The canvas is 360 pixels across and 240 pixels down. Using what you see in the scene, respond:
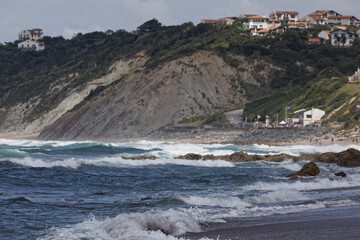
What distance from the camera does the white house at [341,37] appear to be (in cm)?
12725

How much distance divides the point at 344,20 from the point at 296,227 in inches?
5575

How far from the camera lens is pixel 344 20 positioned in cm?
15050

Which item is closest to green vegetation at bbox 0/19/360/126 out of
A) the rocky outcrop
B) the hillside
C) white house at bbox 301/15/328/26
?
the hillside

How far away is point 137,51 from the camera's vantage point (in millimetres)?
142750

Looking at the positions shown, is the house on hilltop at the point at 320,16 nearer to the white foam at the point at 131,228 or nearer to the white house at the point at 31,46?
the white house at the point at 31,46

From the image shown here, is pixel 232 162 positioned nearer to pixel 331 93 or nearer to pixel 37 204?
pixel 37 204

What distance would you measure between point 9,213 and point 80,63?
138 metres

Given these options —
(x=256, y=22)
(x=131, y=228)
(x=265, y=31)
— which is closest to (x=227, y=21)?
(x=256, y=22)

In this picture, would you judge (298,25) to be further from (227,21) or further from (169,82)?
(169,82)

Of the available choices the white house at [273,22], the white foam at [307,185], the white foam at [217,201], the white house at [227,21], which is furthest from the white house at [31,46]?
the white foam at [217,201]

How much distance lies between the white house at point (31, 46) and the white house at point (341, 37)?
9818cm

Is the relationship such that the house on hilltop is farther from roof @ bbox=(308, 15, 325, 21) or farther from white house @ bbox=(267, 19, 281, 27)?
white house @ bbox=(267, 19, 281, 27)

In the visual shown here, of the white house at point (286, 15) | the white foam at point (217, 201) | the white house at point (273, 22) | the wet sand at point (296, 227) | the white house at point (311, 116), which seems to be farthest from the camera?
the white house at point (286, 15)

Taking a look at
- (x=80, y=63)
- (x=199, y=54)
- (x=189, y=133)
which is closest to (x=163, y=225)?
(x=189, y=133)
